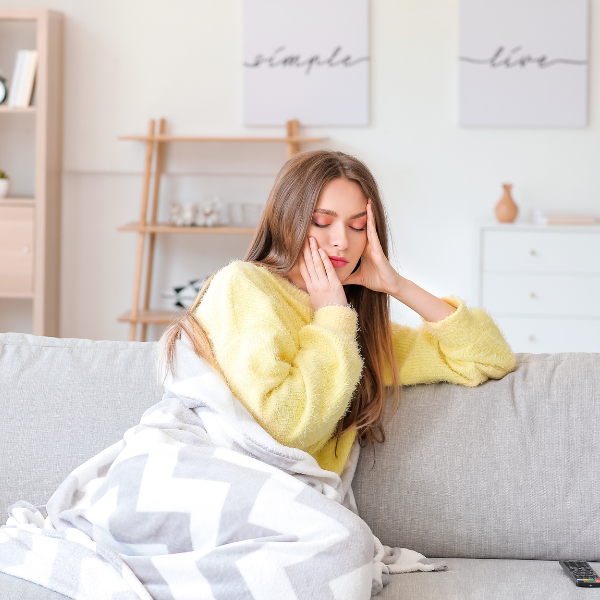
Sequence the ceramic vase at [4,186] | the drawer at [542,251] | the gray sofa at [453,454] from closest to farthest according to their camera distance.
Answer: the gray sofa at [453,454] → the drawer at [542,251] → the ceramic vase at [4,186]

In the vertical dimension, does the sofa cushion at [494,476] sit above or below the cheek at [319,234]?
below

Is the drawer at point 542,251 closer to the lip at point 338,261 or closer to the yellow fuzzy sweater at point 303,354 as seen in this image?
the yellow fuzzy sweater at point 303,354

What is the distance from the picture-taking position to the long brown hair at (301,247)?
4.59ft

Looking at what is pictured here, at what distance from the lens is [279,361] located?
49.9 inches

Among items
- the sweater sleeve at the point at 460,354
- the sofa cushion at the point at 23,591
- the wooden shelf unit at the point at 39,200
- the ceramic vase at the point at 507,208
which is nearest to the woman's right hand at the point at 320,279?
the sweater sleeve at the point at 460,354

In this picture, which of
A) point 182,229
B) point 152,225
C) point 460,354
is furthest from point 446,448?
point 152,225

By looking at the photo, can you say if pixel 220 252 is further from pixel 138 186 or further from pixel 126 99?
pixel 126 99

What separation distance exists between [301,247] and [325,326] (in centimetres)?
18

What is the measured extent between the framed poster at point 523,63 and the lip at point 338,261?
2.32 m

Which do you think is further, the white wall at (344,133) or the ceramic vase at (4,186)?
the white wall at (344,133)

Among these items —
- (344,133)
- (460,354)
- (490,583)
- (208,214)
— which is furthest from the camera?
(344,133)

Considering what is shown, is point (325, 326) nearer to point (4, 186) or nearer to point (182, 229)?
point (182, 229)

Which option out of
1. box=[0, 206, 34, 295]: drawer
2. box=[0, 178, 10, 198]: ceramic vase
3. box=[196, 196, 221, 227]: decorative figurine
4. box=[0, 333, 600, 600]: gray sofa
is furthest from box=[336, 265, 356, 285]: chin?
box=[0, 178, 10, 198]: ceramic vase

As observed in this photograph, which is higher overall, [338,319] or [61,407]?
[338,319]
